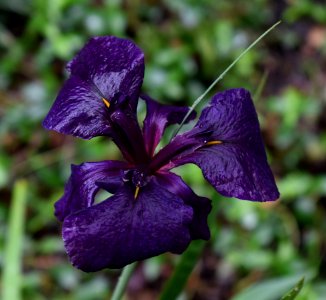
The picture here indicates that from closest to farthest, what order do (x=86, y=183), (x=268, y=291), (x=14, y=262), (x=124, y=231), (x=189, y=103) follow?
(x=124, y=231)
(x=86, y=183)
(x=268, y=291)
(x=14, y=262)
(x=189, y=103)

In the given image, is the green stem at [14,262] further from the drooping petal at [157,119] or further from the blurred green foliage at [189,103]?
the drooping petal at [157,119]

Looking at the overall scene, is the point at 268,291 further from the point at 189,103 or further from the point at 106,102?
the point at 189,103

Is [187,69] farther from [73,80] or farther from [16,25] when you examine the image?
[73,80]

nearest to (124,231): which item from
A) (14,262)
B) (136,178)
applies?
(136,178)

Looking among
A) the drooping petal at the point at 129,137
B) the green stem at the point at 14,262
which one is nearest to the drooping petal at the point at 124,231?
the drooping petal at the point at 129,137

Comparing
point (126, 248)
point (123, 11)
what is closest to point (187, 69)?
point (123, 11)

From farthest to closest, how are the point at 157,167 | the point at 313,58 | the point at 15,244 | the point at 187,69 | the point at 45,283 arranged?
the point at 313,58 < the point at 187,69 < the point at 45,283 < the point at 15,244 < the point at 157,167
